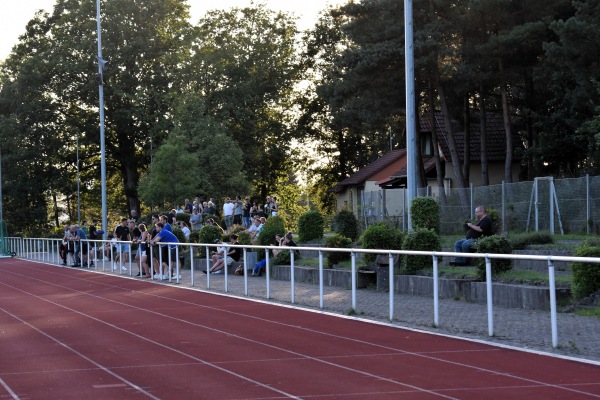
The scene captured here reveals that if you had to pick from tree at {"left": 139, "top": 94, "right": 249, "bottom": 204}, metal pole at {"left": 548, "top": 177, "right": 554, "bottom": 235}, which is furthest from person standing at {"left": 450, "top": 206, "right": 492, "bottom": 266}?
tree at {"left": 139, "top": 94, "right": 249, "bottom": 204}

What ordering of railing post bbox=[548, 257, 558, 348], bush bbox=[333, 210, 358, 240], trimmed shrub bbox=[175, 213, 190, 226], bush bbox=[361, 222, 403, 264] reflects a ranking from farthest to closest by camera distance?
1. trimmed shrub bbox=[175, 213, 190, 226]
2. bush bbox=[333, 210, 358, 240]
3. bush bbox=[361, 222, 403, 264]
4. railing post bbox=[548, 257, 558, 348]

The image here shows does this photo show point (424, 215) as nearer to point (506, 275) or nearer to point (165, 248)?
point (165, 248)

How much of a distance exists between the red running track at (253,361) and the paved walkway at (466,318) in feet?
1.88

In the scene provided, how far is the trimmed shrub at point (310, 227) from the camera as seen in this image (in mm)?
32312

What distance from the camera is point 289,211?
79250mm

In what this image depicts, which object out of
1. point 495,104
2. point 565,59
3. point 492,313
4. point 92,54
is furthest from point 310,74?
point 492,313

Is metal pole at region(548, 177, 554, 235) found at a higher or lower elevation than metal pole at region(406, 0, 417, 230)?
lower

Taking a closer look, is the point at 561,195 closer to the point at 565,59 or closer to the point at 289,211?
the point at 565,59

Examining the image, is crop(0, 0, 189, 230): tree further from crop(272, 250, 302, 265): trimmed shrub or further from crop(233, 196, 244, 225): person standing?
crop(272, 250, 302, 265): trimmed shrub

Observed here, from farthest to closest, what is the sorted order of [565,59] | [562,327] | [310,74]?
[310,74] → [565,59] → [562,327]

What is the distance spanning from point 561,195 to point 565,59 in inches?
351

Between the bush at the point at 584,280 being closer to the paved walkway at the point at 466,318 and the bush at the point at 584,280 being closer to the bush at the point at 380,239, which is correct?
the paved walkway at the point at 466,318

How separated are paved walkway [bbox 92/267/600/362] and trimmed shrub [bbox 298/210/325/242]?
10169mm

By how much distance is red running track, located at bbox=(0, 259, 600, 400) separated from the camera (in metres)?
9.54
